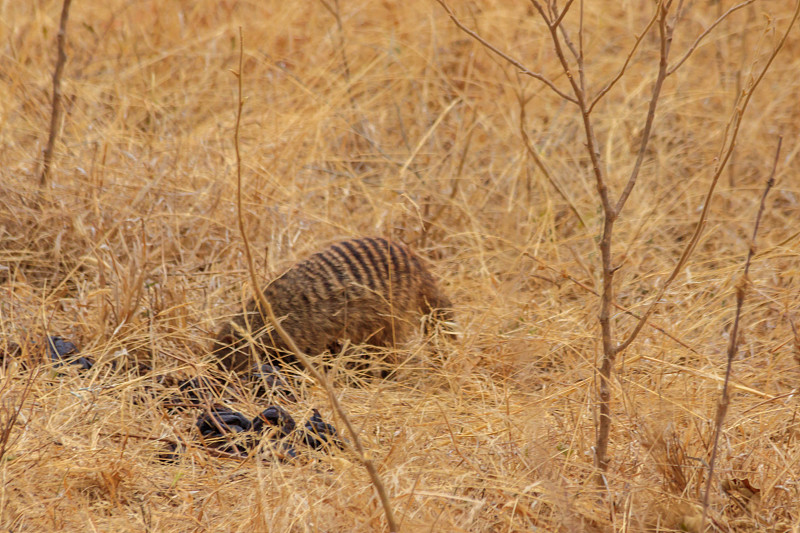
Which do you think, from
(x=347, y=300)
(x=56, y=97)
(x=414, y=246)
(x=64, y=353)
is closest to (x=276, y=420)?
(x=347, y=300)

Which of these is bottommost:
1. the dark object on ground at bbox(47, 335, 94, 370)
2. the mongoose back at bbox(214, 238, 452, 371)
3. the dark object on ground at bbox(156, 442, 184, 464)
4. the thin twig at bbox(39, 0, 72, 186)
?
the dark object on ground at bbox(156, 442, 184, 464)

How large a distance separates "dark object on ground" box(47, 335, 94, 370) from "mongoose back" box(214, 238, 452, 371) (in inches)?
16.5

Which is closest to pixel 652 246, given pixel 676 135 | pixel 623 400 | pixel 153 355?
pixel 676 135

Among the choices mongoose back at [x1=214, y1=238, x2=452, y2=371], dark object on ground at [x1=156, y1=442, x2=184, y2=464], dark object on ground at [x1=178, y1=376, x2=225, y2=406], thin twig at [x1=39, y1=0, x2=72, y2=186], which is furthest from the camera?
thin twig at [x1=39, y1=0, x2=72, y2=186]

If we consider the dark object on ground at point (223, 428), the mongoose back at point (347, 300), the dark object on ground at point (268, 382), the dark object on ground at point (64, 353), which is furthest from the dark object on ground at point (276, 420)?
the dark object on ground at point (64, 353)

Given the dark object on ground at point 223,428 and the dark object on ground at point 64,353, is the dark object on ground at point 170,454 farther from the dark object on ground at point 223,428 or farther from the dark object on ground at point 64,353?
the dark object on ground at point 64,353

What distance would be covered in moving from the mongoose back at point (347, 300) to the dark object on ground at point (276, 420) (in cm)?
39

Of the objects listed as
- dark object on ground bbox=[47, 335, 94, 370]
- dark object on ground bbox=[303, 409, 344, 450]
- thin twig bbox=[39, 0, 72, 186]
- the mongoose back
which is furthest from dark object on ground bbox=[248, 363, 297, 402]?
thin twig bbox=[39, 0, 72, 186]

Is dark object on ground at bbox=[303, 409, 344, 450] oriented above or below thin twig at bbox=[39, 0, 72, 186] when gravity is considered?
below

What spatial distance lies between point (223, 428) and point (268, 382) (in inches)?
12.4

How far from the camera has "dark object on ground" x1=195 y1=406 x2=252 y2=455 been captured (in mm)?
2219

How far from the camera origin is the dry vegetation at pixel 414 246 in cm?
190

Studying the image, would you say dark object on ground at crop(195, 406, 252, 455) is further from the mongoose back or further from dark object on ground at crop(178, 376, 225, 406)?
the mongoose back

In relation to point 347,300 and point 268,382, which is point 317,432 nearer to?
point 268,382
